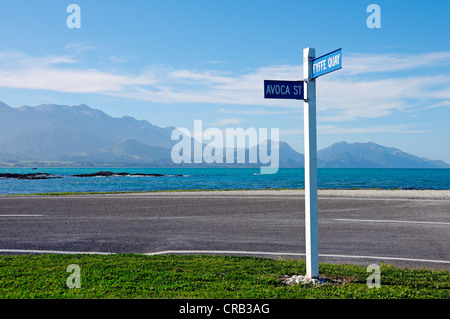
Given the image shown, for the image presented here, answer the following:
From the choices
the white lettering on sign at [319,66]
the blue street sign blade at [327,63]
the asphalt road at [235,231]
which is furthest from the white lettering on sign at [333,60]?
the asphalt road at [235,231]

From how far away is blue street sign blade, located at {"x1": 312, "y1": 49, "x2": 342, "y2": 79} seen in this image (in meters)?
5.84

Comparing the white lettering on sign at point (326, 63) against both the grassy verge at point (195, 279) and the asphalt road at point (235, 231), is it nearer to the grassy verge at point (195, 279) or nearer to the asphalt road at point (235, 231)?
the grassy verge at point (195, 279)

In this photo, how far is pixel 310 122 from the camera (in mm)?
6316

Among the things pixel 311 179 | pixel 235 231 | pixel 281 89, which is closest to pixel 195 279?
pixel 311 179

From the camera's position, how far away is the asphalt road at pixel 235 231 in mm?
9570

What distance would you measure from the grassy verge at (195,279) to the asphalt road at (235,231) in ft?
5.44

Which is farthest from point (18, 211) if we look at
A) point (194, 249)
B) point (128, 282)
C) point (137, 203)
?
point (128, 282)

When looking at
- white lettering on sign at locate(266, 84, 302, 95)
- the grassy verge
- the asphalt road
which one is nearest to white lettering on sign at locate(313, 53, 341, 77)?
white lettering on sign at locate(266, 84, 302, 95)

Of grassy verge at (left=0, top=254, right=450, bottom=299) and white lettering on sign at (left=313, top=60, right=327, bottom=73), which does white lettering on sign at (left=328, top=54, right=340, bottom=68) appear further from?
grassy verge at (left=0, top=254, right=450, bottom=299)

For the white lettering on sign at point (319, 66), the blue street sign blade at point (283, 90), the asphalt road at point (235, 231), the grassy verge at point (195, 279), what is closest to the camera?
the grassy verge at point (195, 279)

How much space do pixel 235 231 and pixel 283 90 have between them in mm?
6892

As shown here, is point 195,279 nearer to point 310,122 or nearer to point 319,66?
point 310,122
